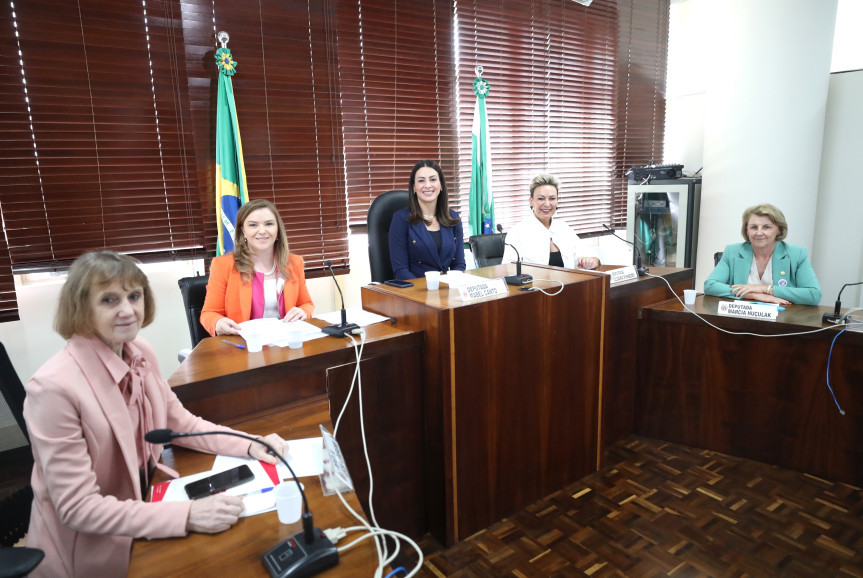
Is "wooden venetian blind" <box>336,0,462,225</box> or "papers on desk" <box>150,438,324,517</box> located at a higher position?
"wooden venetian blind" <box>336,0,462,225</box>

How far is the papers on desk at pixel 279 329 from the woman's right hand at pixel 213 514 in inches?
29.3

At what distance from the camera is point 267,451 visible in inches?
48.3

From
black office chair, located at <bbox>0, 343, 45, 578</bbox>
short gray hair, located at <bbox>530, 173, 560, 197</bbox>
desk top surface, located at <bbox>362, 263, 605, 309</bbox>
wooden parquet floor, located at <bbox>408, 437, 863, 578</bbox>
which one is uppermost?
short gray hair, located at <bbox>530, 173, 560, 197</bbox>

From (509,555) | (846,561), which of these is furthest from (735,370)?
(509,555)

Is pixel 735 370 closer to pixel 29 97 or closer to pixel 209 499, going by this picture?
pixel 209 499

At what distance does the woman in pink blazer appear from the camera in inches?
38.2

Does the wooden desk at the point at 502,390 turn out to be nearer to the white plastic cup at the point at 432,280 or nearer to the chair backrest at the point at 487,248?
the white plastic cup at the point at 432,280

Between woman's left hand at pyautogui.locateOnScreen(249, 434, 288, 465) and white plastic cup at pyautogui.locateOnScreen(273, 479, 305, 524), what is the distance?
0.20 m

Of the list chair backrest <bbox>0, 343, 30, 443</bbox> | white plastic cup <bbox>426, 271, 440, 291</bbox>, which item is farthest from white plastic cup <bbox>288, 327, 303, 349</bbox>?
chair backrest <bbox>0, 343, 30, 443</bbox>

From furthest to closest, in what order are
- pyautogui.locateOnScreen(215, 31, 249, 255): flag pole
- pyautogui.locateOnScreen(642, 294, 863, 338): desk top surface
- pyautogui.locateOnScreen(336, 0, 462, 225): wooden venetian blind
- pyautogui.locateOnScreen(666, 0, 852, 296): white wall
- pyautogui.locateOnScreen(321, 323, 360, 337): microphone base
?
pyautogui.locateOnScreen(666, 0, 852, 296): white wall < pyautogui.locateOnScreen(336, 0, 462, 225): wooden venetian blind < pyautogui.locateOnScreen(215, 31, 249, 255): flag pole < pyautogui.locateOnScreen(642, 294, 863, 338): desk top surface < pyautogui.locateOnScreen(321, 323, 360, 337): microphone base

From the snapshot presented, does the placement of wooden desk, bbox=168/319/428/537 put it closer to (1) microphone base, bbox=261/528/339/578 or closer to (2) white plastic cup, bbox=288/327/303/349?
(2) white plastic cup, bbox=288/327/303/349

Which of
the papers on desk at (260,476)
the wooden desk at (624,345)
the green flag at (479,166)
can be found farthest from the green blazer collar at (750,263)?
the papers on desk at (260,476)

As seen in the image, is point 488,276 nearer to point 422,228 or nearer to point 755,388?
point 422,228

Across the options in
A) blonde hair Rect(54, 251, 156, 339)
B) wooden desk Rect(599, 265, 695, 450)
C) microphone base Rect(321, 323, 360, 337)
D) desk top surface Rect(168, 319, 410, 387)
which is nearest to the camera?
blonde hair Rect(54, 251, 156, 339)
